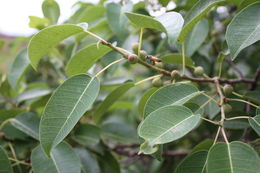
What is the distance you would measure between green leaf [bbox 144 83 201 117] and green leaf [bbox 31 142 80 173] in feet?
1.05

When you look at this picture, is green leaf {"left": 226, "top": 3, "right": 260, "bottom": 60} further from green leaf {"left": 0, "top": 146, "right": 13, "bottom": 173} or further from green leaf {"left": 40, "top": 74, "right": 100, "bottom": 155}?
green leaf {"left": 0, "top": 146, "right": 13, "bottom": 173}

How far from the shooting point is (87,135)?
1576 mm

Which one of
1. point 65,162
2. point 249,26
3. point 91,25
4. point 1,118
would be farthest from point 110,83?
point 249,26

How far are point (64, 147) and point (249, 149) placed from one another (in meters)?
0.65

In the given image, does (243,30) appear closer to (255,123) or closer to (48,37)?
(255,123)

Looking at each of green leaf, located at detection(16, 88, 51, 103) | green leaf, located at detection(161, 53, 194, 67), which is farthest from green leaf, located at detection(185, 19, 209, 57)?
green leaf, located at detection(16, 88, 51, 103)

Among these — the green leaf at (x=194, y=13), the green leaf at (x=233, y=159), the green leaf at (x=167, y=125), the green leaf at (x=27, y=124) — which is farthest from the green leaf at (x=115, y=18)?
the green leaf at (x=233, y=159)

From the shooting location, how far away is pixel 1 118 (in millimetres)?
1503

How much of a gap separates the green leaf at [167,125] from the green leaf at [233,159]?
0.09m

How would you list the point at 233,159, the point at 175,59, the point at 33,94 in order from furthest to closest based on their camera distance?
1. the point at 33,94
2. the point at 175,59
3. the point at 233,159

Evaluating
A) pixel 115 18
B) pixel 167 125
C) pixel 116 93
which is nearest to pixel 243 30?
pixel 167 125

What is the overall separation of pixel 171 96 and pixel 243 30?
0.29 meters

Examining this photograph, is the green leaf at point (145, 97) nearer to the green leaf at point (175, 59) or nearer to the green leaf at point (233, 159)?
the green leaf at point (175, 59)

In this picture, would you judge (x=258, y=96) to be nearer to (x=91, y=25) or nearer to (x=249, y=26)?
(x=249, y=26)
